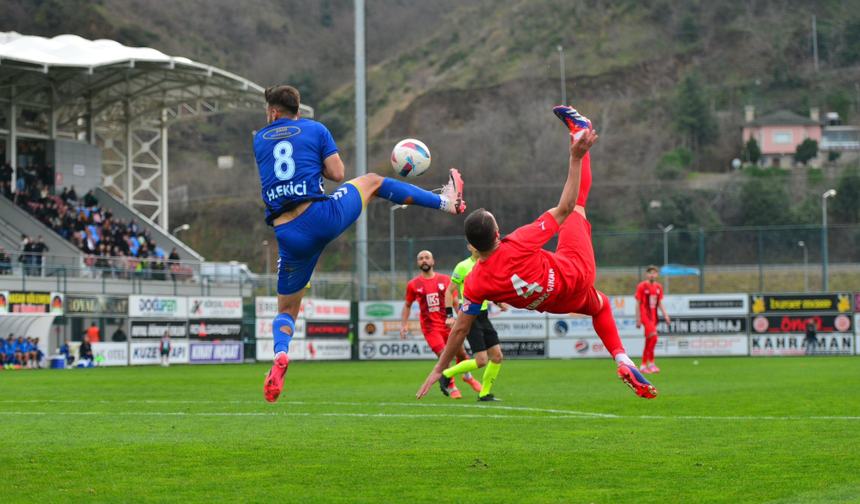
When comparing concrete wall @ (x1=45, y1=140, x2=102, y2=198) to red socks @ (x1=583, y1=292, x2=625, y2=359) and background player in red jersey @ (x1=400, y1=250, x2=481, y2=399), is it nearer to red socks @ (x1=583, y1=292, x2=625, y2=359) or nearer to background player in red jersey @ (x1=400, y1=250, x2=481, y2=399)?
background player in red jersey @ (x1=400, y1=250, x2=481, y2=399)

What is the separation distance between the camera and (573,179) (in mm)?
7426

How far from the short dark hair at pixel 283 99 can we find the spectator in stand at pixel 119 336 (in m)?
24.1

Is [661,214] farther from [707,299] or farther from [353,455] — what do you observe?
[353,455]

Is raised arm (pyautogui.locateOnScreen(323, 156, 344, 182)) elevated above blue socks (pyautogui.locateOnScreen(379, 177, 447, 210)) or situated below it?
above

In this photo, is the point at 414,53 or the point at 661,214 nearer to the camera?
the point at 661,214

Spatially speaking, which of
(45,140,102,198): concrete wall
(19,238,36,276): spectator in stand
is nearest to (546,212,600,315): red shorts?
(19,238,36,276): spectator in stand

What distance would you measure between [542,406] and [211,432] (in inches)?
189

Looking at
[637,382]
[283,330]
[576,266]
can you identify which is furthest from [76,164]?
[637,382]

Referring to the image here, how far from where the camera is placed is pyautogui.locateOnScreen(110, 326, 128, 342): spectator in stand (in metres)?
29.8

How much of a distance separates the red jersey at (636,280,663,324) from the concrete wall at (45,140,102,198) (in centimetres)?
3551

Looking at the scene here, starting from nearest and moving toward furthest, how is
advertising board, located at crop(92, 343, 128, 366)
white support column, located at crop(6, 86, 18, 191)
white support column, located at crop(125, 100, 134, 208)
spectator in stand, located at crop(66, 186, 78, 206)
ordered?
advertising board, located at crop(92, 343, 128, 366), white support column, located at crop(6, 86, 18, 191), spectator in stand, located at crop(66, 186, 78, 206), white support column, located at crop(125, 100, 134, 208)

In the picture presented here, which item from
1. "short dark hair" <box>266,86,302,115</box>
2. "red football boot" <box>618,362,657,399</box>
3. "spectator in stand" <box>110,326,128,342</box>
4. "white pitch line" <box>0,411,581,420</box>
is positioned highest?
"short dark hair" <box>266,86,302,115</box>

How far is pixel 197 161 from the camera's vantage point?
9744cm

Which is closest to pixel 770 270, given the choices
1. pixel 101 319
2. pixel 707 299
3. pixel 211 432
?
pixel 707 299
